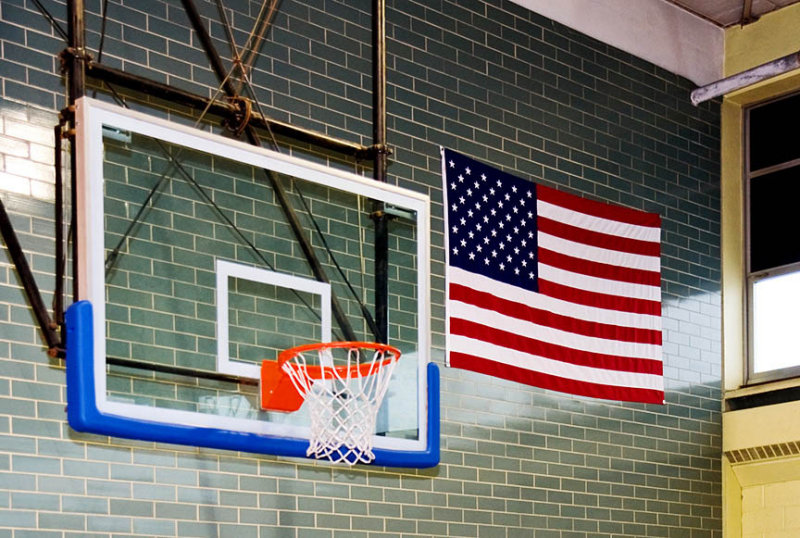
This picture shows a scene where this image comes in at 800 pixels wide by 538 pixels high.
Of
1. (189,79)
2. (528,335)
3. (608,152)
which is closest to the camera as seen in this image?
(189,79)

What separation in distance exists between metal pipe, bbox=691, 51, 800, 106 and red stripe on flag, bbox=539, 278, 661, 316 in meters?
1.86

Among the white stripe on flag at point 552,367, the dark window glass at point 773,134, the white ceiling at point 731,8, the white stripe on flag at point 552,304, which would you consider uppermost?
the white ceiling at point 731,8

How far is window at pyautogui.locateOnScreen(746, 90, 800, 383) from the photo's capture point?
11.0 meters

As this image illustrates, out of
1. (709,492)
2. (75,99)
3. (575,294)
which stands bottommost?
(709,492)

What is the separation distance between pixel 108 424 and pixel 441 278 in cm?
364

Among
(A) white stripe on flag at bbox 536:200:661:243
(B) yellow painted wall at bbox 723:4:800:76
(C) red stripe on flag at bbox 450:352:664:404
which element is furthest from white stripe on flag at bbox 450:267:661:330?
(B) yellow painted wall at bbox 723:4:800:76

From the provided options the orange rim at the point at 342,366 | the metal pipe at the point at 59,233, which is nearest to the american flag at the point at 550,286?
the orange rim at the point at 342,366

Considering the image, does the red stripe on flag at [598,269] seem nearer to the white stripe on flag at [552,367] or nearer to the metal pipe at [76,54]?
the white stripe on flag at [552,367]

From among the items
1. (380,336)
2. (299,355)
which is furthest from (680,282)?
(299,355)

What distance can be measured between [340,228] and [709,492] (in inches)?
196

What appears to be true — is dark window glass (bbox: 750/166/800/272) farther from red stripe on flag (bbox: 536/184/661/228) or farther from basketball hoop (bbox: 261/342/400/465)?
basketball hoop (bbox: 261/342/400/465)

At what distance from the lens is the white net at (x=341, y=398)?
259 inches

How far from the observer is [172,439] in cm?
606

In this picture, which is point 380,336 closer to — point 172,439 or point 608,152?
point 172,439
